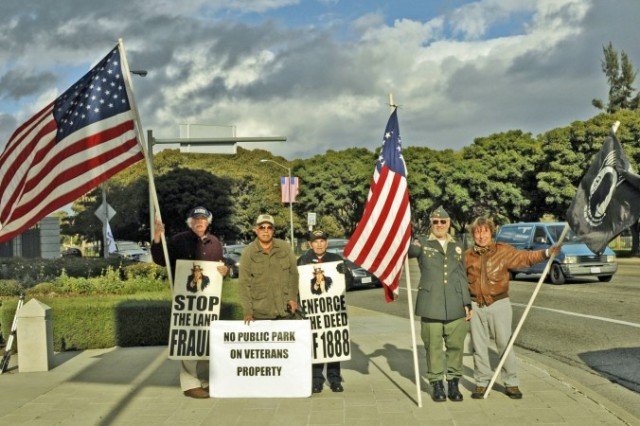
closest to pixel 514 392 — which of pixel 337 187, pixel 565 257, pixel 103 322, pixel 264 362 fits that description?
pixel 264 362

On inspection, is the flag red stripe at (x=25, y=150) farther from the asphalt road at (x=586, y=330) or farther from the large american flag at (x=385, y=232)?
the asphalt road at (x=586, y=330)

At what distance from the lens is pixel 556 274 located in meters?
21.2

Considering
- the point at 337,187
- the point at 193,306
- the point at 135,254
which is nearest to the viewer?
the point at 193,306

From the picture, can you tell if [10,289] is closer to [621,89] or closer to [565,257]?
[565,257]

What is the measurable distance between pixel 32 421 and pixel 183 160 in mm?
71763

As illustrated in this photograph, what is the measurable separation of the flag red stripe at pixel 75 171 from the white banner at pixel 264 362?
223 centimetres

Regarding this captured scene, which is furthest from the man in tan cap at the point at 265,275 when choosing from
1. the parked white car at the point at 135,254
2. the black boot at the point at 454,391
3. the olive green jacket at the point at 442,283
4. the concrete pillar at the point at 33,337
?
the parked white car at the point at 135,254

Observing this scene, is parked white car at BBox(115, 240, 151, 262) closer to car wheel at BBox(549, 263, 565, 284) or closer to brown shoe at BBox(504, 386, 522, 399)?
car wheel at BBox(549, 263, 565, 284)

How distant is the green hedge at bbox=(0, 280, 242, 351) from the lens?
10727 mm

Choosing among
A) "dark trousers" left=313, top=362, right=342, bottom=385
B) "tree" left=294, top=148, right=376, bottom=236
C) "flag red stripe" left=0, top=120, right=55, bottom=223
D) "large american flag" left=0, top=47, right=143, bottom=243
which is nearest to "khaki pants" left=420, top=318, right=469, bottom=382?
"dark trousers" left=313, top=362, right=342, bottom=385

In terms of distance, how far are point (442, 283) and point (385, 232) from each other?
75cm

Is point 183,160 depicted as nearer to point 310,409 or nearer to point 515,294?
point 515,294

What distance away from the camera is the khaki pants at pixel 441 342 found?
22.4ft

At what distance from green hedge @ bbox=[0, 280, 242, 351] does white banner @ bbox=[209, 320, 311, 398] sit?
13.2ft
